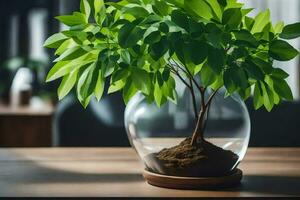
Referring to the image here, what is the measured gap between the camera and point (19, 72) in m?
3.61

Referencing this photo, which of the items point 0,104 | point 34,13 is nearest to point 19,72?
point 0,104

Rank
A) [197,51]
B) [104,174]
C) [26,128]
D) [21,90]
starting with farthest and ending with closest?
[21,90] < [26,128] < [104,174] < [197,51]

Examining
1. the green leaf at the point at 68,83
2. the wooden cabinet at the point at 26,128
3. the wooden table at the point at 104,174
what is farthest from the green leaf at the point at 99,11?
the wooden cabinet at the point at 26,128

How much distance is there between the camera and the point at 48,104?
3697 mm

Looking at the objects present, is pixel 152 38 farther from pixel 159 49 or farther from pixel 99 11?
pixel 99 11

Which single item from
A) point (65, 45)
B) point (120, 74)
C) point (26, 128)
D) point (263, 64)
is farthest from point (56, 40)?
point (26, 128)

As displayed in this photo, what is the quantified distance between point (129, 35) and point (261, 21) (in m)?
0.26

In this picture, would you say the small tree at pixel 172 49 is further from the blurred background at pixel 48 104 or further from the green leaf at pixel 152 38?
the blurred background at pixel 48 104

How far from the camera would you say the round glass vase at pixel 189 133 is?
111cm

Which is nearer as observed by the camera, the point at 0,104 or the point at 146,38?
the point at 146,38

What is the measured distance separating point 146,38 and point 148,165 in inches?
12.0

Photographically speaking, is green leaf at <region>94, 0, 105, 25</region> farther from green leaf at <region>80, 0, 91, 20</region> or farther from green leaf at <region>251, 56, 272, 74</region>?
green leaf at <region>251, 56, 272, 74</region>

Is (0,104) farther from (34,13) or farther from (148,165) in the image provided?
(148,165)

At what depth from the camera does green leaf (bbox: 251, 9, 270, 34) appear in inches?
43.1
